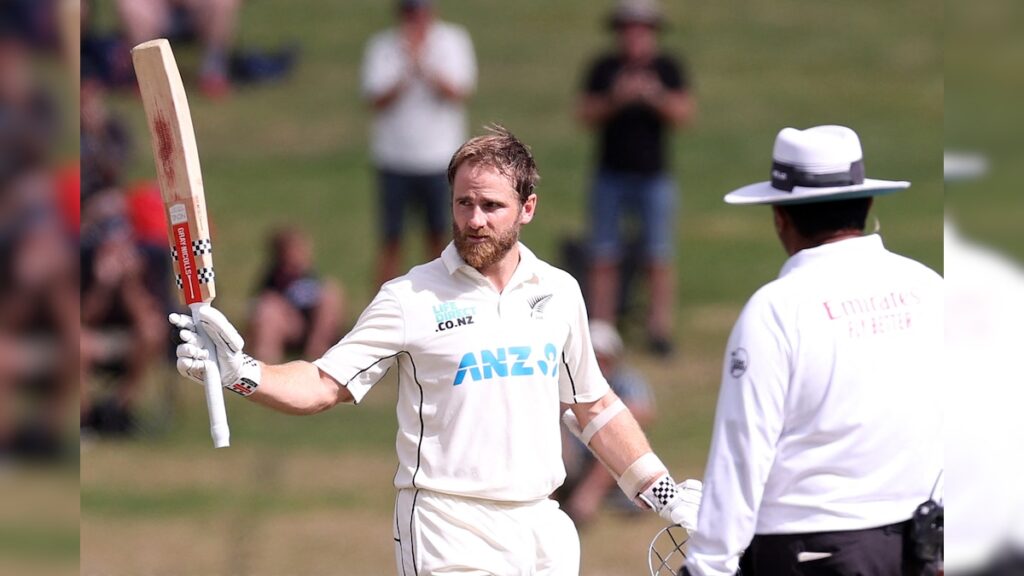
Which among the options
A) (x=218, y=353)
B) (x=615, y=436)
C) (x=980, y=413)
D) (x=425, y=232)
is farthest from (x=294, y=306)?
(x=980, y=413)

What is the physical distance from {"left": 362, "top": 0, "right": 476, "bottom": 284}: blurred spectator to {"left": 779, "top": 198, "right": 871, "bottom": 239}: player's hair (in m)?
8.20

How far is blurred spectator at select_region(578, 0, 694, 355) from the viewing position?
12656 mm

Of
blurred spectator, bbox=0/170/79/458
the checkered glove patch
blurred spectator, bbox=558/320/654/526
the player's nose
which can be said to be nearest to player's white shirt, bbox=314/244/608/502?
the player's nose

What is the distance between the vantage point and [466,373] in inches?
190

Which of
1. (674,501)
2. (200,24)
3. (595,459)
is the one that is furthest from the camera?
(200,24)

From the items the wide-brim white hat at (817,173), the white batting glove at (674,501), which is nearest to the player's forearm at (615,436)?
the white batting glove at (674,501)

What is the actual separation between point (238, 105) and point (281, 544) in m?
9.40

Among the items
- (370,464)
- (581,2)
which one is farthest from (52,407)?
(581,2)

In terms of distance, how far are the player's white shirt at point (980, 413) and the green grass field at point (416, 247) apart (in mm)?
4193

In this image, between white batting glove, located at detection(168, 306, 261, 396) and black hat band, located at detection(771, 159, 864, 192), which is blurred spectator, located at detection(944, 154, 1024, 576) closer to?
black hat band, located at detection(771, 159, 864, 192)

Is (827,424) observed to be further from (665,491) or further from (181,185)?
(181,185)

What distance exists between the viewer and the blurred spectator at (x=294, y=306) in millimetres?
12633

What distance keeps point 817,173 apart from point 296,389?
1575mm

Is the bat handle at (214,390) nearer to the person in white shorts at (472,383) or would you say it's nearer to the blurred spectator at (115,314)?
the person in white shorts at (472,383)
